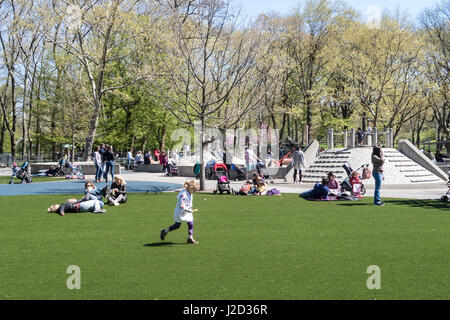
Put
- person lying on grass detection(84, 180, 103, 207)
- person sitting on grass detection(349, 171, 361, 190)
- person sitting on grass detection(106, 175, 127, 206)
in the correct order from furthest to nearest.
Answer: person sitting on grass detection(349, 171, 361, 190) < person sitting on grass detection(106, 175, 127, 206) < person lying on grass detection(84, 180, 103, 207)

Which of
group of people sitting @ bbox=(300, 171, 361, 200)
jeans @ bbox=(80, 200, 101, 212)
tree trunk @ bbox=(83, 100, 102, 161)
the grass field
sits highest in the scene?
tree trunk @ bbox=(83, 100, 102, 161)

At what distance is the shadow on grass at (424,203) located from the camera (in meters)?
15.4

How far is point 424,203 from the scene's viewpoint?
54.2 feet

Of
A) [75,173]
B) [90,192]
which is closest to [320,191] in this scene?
[90,192]

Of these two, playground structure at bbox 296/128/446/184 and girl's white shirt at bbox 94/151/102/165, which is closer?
playground structure at bbox 296/128/446/184

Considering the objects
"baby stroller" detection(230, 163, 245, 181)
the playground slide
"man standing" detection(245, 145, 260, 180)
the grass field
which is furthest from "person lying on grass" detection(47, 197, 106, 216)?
the playground slide

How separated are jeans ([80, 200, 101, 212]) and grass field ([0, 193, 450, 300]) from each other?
1.29 feet

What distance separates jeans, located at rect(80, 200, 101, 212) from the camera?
570 inches

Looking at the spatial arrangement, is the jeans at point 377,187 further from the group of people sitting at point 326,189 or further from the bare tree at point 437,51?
the bare tree at point 437,51

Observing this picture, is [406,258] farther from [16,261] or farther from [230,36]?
[230,36]

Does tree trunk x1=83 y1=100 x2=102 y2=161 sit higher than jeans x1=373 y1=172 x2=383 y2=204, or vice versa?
tree trunk x1=83 y1=100 x2=102 y2=161

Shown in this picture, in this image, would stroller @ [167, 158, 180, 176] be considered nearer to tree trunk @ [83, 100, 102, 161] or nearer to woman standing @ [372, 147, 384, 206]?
tree trunk @ [83, 100, 102, 161]

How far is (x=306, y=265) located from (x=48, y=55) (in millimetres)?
49935
